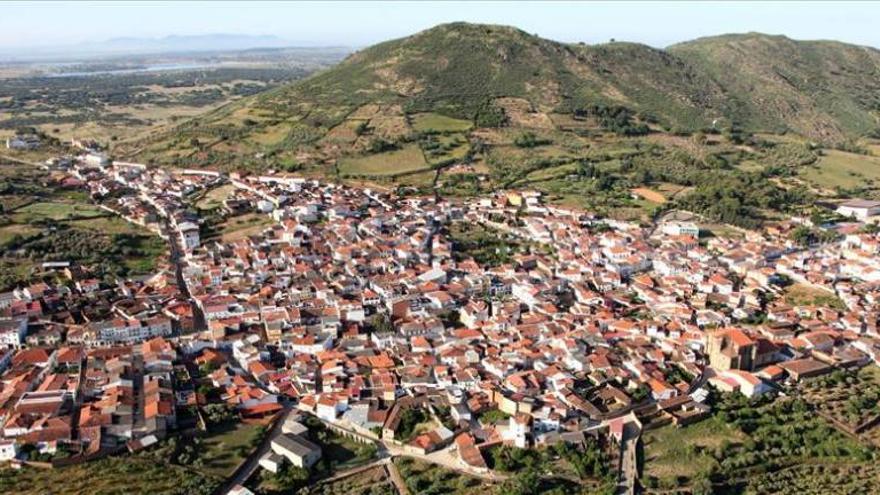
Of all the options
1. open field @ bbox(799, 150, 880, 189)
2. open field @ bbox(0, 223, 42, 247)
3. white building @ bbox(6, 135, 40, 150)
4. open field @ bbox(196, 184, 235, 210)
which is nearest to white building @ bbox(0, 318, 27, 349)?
open field @ bbox(0, 223, 42, 247)

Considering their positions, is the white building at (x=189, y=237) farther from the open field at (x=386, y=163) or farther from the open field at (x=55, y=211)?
the open field at (x=386, y=163)

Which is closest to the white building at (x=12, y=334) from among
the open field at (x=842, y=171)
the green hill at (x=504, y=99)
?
the green hill at (x=504, y=99)

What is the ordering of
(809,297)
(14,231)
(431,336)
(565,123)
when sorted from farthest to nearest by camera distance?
1. (565,123)
2. (14,231)
3. (809,297)
4. (431,336)

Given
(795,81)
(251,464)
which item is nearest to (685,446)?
(251,464)

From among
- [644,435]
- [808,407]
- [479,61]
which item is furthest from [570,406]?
[479,61]

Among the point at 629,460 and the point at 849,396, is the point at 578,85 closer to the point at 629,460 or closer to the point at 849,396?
the point at 849,396

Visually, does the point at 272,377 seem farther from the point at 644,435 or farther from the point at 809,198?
the point at 809,198

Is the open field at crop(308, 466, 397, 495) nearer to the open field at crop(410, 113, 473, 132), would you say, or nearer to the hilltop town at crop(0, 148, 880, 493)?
the hilltop town at crop(0, 148, 880, 493)
